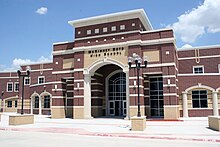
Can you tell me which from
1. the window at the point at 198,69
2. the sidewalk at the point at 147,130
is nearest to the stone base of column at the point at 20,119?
the sidewalk at the point at 147,130

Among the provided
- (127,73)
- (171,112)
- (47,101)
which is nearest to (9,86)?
(47,101)

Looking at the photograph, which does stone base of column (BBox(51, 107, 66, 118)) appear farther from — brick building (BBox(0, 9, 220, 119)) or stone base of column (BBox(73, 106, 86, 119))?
stone base of column (BBox(73, 106, 86, 119))

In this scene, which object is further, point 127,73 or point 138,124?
point 127,73

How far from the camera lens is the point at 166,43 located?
84.1 feet

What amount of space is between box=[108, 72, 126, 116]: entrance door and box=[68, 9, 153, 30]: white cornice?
23.7 ft

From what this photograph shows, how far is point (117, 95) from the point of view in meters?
31.4

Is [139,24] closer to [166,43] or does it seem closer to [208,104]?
[166,43]

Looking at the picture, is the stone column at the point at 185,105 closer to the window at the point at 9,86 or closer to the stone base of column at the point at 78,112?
the stone base of column at the point at 78,112

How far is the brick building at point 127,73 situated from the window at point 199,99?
11cm

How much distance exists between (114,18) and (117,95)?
391 inches

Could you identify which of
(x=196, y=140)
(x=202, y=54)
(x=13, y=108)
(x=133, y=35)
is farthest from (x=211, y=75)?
(x=13, y=108)

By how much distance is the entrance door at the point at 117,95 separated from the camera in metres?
31.1

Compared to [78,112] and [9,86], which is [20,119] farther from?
[9,86]

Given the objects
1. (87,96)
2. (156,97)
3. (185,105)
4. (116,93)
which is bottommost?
(185,105)
